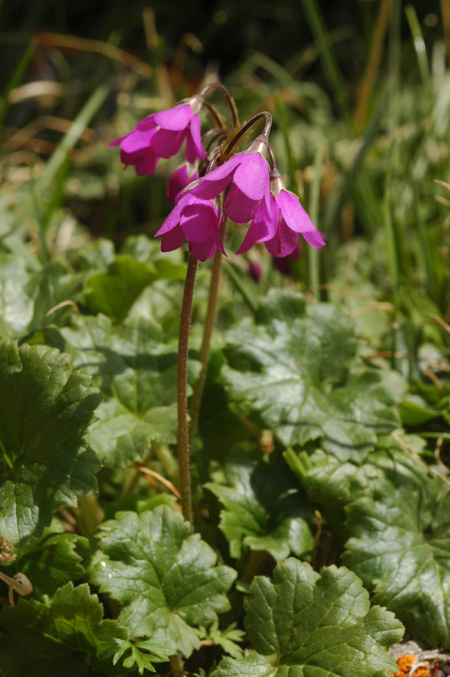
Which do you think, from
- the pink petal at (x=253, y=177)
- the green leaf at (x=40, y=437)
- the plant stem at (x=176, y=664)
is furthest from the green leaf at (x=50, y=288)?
the plant stem at (x=176, y=664)

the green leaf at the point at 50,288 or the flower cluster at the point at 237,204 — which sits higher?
the flower cluster at the point at 237,204

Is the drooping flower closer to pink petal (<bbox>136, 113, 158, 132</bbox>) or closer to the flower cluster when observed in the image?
the flower cluster

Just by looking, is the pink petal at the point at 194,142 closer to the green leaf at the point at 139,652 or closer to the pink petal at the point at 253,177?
the pink petal at the point at 253,177

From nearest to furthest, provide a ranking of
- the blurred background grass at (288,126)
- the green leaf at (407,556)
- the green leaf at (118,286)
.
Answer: the green leaf at (407,556) < the green leaf at (118,286) < the blurred background grass at (288,126)

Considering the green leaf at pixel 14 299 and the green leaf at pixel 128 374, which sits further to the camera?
the green leaf at pixel 14 299

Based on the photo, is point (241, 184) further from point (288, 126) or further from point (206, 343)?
point (288, 126)

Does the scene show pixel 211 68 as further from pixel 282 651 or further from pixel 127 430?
pixel 282 651

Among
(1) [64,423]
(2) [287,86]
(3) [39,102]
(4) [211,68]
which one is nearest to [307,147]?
(2) [287,86]
